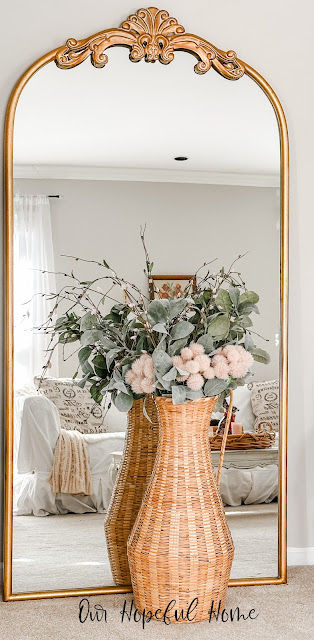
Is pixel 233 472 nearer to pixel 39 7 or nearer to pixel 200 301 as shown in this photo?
pixel 200 301

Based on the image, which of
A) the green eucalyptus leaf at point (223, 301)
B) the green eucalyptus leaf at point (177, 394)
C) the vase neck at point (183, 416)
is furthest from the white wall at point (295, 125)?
the green eucalyptus leaf at point (177, 394)

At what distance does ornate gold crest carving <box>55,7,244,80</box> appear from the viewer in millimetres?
2564

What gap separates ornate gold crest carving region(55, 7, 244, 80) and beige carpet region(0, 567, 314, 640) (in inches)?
71.7

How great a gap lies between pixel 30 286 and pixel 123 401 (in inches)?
21.2

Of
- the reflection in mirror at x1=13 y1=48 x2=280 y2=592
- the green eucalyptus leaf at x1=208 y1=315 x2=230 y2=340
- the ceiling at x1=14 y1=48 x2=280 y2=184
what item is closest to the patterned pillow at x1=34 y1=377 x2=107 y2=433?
the reflection in mirror at x1=13 y1=48 x2=280 y2=592

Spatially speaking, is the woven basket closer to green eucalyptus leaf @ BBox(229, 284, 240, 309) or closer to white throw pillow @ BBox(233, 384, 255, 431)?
white throw pillow @ BBox(233, 384, 255, 431)

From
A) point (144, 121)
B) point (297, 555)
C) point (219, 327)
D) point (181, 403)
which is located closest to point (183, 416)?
point (181, 403)

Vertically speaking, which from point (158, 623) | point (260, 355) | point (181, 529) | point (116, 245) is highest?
point (116, 245)

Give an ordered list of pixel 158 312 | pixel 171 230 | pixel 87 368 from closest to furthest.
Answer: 1. pixel 158 312
2. pixel 87 368
3. pixel 171 230

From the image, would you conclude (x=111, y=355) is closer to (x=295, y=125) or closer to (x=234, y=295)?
(x=234, y=295)

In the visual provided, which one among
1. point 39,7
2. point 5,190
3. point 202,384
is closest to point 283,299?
point 202,384

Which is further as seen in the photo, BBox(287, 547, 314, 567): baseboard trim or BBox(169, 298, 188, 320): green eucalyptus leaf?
BBox(287, 547, 314, 567): baseboard trim

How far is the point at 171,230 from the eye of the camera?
263 centimetres

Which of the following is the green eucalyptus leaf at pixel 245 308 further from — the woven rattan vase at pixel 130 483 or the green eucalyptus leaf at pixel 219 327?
the woven rattan vase at pixel 130 483
